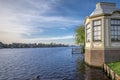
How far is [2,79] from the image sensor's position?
74.1 ft

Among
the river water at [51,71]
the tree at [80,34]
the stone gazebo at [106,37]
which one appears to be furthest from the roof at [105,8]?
the tree at [80,34]

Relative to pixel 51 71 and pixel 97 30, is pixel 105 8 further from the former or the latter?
pixel 51 71

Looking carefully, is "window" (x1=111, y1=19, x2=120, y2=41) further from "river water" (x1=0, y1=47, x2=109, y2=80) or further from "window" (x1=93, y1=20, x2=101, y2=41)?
"river water" (x1=0, y1=47, x2=109, y2=80)

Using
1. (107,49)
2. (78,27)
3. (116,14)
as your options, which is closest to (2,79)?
(107,49)

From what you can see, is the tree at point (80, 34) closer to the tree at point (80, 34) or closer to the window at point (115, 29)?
the tree at point (80, 34)

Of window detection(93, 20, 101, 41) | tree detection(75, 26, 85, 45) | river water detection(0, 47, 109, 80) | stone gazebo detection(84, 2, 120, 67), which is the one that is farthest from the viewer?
tree detection(75, 26, 85, 45)

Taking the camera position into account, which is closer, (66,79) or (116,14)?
(66,79)

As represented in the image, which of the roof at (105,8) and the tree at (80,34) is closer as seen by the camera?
the roof at (105,8)

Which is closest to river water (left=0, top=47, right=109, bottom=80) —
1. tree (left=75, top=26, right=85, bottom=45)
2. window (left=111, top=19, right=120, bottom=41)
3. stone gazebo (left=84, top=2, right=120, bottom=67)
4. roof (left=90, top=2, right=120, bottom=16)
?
stone gazebo (left=84, top=2, right=120, bottom=67)

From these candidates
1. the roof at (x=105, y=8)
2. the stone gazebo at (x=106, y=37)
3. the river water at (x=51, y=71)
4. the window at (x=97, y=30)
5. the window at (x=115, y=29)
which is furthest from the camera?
the roof at (x=105, y=8)

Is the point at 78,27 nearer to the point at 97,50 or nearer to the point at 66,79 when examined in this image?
the point at 97,50

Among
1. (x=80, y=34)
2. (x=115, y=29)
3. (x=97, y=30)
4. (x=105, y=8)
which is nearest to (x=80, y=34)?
(x=80, y=34)

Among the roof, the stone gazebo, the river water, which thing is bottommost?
the river water

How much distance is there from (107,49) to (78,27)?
36608mm
